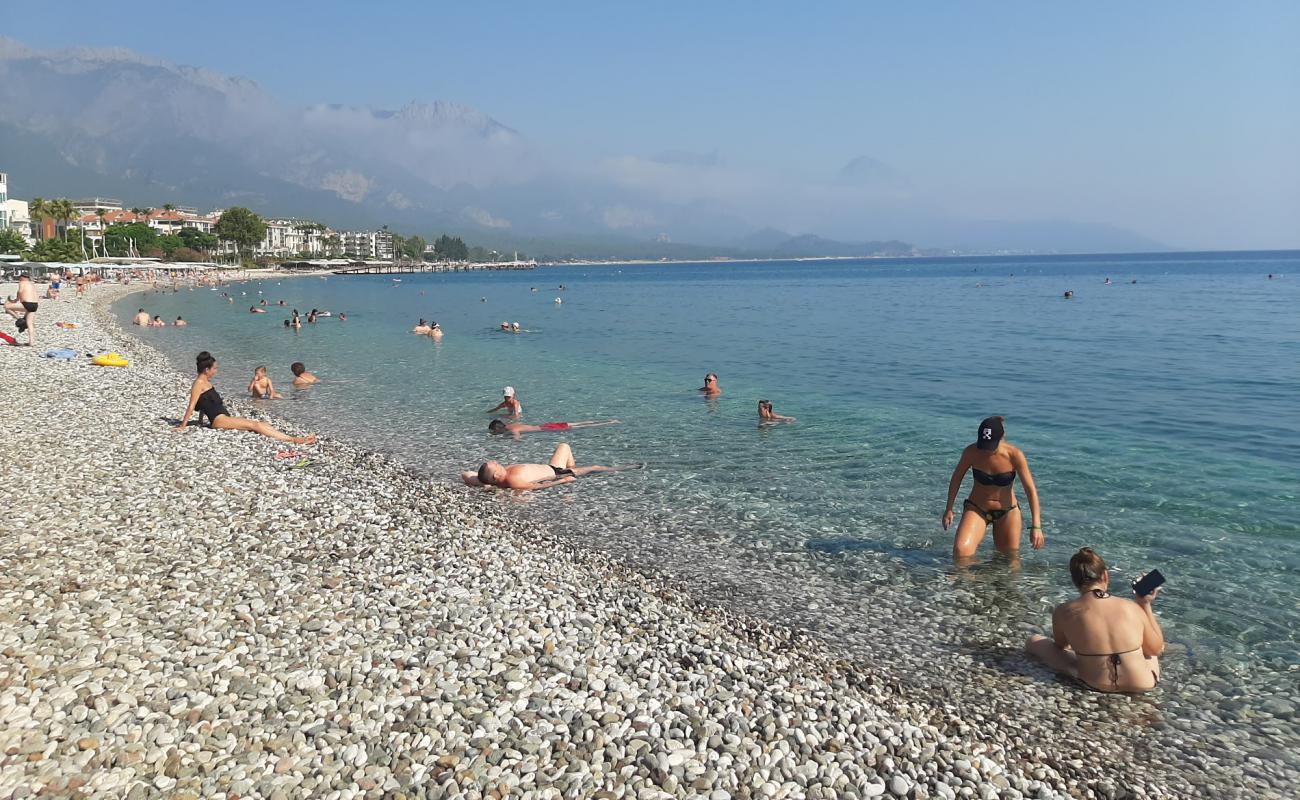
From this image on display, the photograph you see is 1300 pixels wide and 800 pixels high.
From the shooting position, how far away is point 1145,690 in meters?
7.61

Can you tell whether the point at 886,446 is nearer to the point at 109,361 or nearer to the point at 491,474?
the point at 491,474

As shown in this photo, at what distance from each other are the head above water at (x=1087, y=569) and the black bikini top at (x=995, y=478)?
2.78 meters

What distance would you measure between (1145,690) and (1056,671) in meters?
0.72

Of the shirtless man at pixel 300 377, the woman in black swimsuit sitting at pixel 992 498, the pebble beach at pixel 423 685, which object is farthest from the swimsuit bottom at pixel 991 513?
the shirtless man at pixel 300 377

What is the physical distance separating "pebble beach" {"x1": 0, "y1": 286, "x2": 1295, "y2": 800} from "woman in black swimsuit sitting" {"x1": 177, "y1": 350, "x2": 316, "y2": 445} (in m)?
6.01

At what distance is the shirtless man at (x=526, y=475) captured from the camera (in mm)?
14539

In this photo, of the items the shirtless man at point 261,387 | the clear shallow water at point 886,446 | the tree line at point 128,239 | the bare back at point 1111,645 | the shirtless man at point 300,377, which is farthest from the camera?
the tree line at point 128,239

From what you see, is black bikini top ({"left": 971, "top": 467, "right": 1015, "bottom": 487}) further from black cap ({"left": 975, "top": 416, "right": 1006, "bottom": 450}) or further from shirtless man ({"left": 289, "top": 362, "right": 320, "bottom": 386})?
shirtless man ({"left": 289, "top": 362, "right": 320, "bottom": 386})

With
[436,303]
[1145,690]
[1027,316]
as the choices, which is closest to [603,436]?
[1145,690]

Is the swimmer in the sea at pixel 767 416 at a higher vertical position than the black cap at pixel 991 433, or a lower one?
lower

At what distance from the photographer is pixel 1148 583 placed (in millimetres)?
7578

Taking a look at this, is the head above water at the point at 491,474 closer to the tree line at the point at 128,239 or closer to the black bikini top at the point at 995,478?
the black bikini top at the point at 995,478

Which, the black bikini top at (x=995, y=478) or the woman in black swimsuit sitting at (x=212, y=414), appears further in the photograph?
the woman in black swimsuit sitting at (x=212, y=414)

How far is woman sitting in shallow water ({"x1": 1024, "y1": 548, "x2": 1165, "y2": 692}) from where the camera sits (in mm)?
7590
